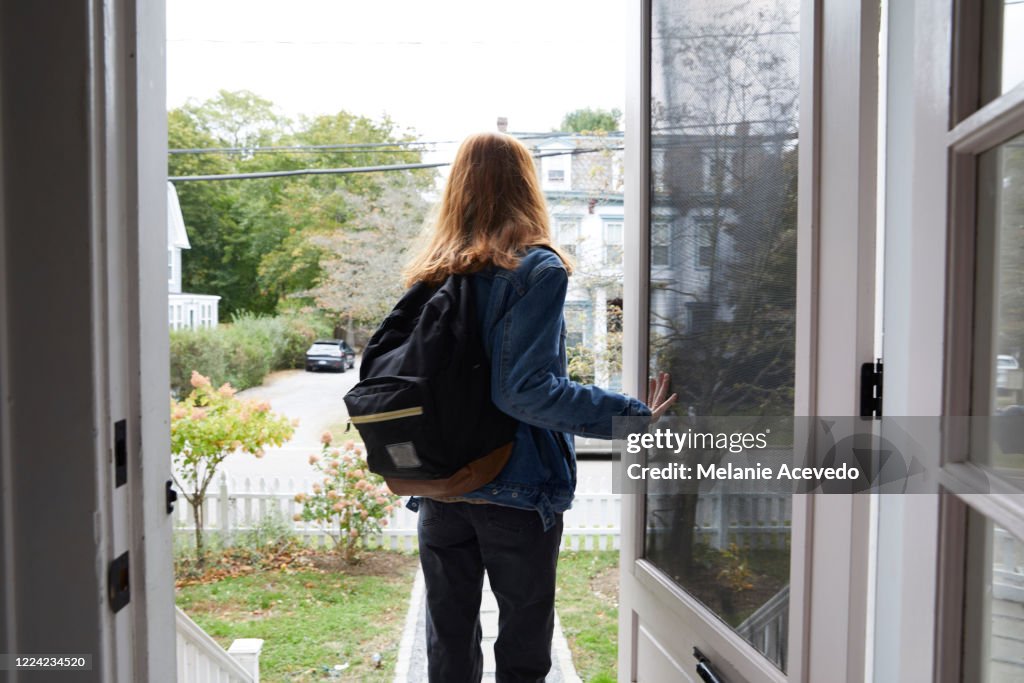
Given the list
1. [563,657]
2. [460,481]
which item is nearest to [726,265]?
[460,481]

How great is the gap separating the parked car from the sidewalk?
312cm

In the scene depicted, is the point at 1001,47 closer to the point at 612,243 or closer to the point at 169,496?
the point at 169,496

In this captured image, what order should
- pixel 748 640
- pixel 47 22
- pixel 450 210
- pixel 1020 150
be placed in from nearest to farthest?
pixel 1020 150
pixel 47 22
pixel 748 640
pixel 450 210

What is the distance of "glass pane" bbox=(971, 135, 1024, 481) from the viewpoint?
59cm

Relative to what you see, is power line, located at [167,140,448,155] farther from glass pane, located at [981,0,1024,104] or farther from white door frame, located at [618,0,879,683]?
glass pane, located at [981,0,1024,104]

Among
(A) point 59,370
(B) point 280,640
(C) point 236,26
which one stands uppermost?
(C) point 236,26

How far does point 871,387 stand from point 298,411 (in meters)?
6.17

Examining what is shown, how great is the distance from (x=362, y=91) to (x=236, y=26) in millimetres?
1216

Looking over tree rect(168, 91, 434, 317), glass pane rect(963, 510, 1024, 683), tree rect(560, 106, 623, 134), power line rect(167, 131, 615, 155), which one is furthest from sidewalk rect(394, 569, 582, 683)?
power line rect(167, 131, 615, 155)

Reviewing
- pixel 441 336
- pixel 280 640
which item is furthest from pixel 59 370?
pixel 280 640

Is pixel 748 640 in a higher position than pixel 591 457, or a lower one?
higher

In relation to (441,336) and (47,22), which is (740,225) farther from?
(47,22)

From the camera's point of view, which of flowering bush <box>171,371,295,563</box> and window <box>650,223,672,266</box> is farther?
flowering bush <box>171,371,295,563</box>

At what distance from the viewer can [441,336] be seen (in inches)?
52.7
